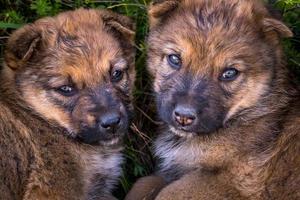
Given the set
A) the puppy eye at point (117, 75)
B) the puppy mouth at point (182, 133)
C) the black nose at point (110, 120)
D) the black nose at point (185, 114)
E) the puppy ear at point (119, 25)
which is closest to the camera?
the black nose at point (185, 114)

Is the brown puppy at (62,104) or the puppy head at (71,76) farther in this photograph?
the puppy head at (71,76)

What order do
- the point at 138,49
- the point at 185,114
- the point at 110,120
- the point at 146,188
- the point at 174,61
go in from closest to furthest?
the point at 185,114
the point at 110,120
the point at 174,61
the point at 146,188
the point at 138,49

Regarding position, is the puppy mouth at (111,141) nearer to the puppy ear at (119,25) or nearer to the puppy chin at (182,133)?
the puppy chin at (182,133)

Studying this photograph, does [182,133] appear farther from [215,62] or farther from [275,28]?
[275,28]

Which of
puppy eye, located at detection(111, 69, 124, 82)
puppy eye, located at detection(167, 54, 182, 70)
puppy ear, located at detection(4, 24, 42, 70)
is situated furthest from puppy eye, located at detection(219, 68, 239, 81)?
puppy ear, located at detection(4, 24, 42, 70)

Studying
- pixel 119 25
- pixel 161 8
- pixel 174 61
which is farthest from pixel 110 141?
pixel 161 8

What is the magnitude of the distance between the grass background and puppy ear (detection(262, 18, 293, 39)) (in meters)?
0.76

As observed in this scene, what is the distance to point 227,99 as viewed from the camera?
5.24m

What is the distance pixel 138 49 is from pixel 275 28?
143 cm

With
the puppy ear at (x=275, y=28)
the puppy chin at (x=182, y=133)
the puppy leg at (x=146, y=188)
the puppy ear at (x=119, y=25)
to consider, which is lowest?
the puppy leg at (x=146, y=188)

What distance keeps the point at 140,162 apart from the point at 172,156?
0.69 m

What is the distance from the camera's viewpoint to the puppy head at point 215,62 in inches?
201

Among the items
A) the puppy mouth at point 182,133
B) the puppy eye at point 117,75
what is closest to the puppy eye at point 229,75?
the puppy mouth at point 182,133

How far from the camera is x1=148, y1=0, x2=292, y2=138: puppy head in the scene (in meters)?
5.10
